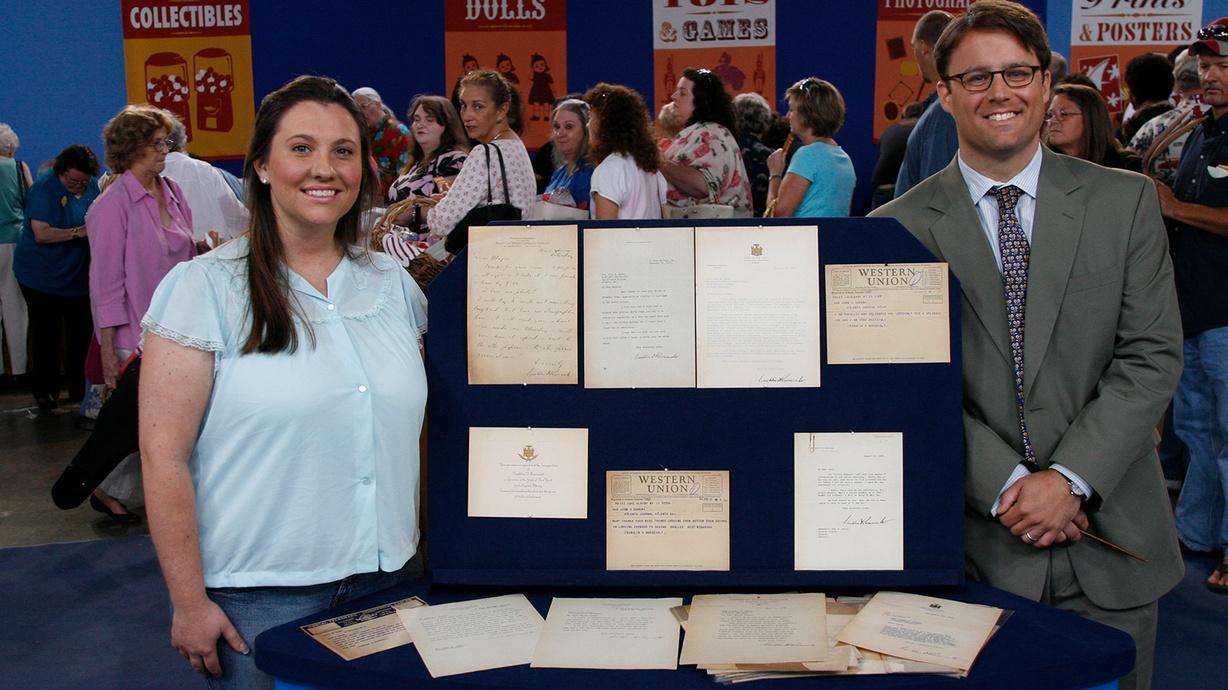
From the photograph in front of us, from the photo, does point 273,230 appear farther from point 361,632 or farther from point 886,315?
point 886,315

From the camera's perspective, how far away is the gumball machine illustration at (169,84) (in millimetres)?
7066

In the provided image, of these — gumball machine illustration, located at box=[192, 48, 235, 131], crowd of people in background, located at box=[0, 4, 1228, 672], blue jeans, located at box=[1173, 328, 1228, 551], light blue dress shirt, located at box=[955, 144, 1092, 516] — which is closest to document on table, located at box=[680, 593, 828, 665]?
crowd of people in background, located at box=[0, 4, 1228, 672]

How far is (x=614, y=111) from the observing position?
14.0 ft

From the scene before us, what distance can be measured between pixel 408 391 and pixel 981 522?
0.90m

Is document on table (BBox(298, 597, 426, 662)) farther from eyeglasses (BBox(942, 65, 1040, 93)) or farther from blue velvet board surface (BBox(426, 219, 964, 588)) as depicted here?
eyeglasses (BBox(942, 65, 1040, 93))

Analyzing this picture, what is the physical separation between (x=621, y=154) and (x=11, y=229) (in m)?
4.63

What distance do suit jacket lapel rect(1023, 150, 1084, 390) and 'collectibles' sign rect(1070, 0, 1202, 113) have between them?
18.8 feet

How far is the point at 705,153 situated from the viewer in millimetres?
4559

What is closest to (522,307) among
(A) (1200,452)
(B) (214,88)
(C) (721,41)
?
(A) (1200,452)

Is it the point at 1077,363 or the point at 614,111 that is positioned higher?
the point at 614,111

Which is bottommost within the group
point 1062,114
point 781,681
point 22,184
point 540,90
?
point 781,681

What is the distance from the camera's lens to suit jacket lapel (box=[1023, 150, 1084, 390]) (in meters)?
1.68

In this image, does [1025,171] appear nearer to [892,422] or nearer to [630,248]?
[892,422]

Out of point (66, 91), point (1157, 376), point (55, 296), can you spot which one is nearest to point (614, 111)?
point (1157, 376)
